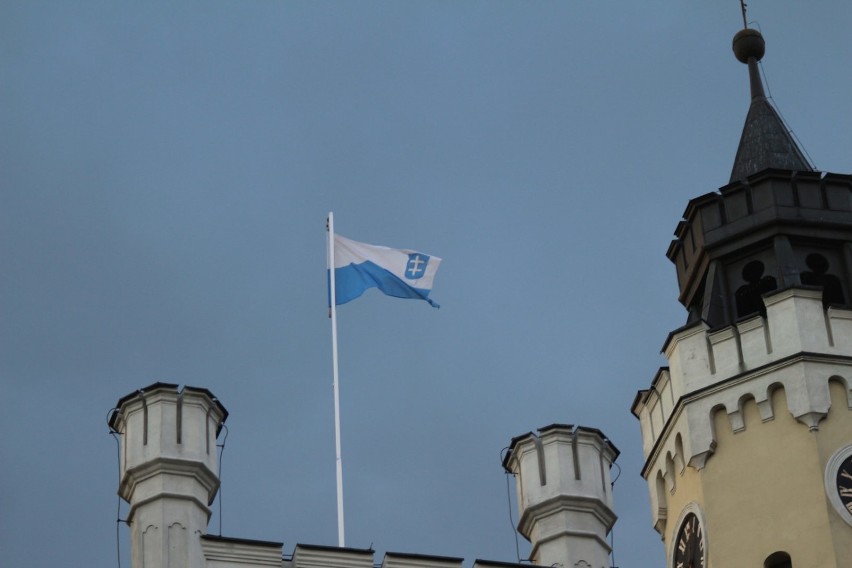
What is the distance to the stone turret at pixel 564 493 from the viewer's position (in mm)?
32125

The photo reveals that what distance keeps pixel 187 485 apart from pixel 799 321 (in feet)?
38.4

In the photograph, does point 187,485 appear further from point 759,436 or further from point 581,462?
point 759,436

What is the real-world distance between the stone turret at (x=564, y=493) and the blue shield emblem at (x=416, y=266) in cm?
592

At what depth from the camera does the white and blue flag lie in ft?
126

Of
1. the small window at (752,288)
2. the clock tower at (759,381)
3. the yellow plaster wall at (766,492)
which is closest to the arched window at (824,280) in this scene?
the clock tower at (759,381)

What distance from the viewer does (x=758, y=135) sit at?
143 feet

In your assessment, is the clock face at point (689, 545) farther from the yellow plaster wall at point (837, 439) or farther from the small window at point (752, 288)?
the small window at point (752, 288)

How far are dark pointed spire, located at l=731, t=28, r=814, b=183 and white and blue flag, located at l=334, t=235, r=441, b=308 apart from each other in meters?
6.55

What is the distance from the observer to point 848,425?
38.0 m

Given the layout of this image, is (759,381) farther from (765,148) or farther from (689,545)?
(765,148)

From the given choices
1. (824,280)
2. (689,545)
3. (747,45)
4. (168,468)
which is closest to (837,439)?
(689,545)

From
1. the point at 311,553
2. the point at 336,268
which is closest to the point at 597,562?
the point at 311,553

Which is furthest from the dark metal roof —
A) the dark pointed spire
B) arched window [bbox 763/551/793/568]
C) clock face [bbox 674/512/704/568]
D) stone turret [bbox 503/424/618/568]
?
stone turret [bbox 503/424/618/568]

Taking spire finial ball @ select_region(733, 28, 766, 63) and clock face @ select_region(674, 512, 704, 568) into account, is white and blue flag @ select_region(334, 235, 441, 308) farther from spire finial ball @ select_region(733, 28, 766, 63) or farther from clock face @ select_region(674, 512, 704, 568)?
spire finial ball @ select_region(733, 28, 766, 63)
